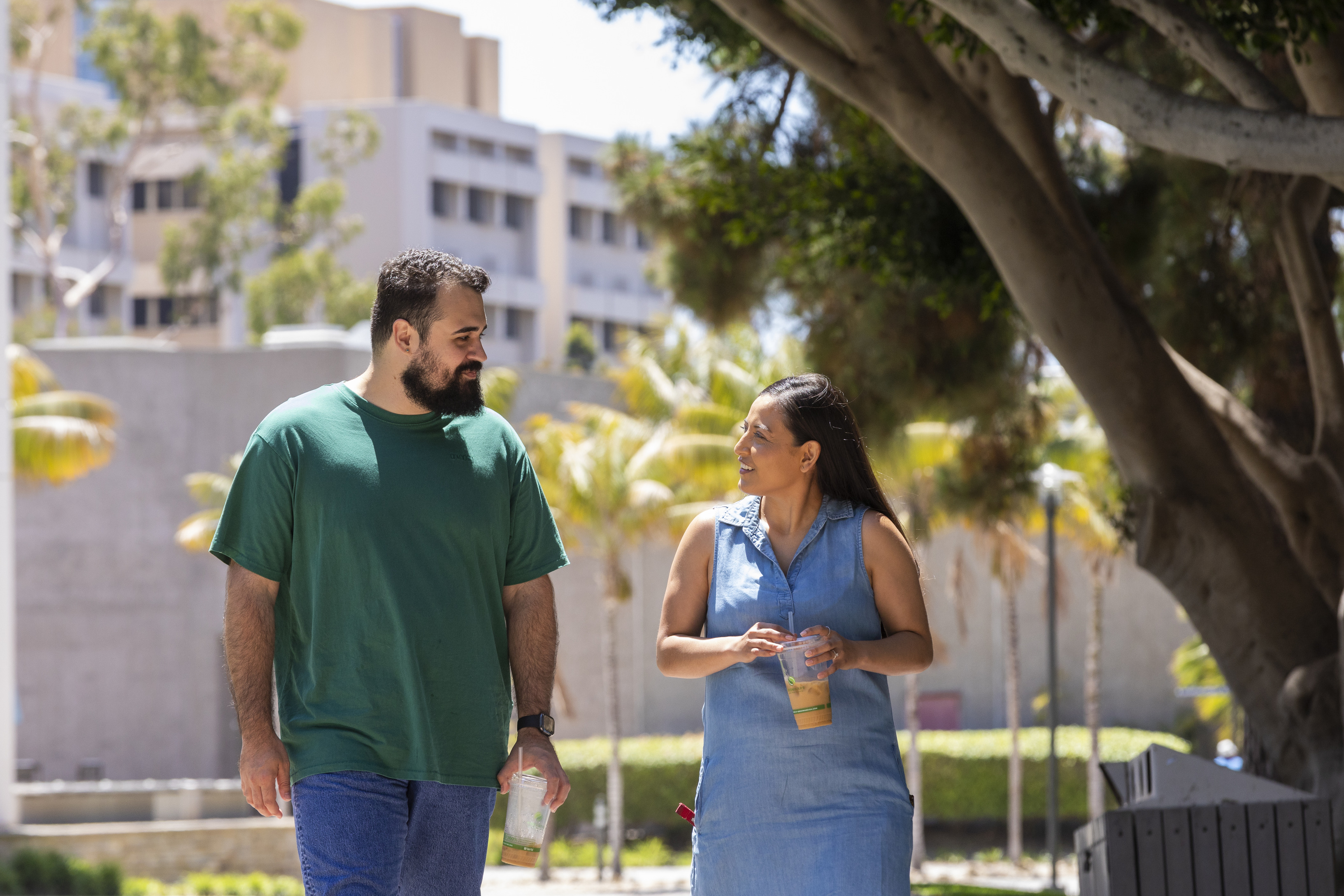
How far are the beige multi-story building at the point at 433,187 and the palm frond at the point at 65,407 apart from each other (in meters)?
26.1

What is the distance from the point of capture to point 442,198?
60469mm

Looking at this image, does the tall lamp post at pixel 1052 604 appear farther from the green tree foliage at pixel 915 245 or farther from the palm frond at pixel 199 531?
the palm frond at pixel 199 531

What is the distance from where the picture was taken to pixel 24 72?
58781 millimetres

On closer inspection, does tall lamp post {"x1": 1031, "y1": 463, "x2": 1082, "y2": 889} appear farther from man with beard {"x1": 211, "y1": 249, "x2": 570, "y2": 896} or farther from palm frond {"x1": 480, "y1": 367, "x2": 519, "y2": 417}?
man with beard {"x1": 211, "y1": 249, "x2": 570, "y2": 896}

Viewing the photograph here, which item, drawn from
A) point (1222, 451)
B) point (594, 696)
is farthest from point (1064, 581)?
point (1222, 451)

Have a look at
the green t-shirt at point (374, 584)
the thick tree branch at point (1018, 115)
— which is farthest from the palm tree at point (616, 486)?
the green t-shirt at point (374, 584)

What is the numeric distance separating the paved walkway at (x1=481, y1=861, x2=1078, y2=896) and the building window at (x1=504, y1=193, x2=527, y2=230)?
35451mm

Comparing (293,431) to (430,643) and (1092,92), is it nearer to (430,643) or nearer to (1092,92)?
(430,643)

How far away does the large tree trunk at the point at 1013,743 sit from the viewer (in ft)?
93.9

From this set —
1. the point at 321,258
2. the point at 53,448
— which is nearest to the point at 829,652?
the point at 53,448

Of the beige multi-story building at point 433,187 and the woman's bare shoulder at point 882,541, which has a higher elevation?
the beige multi-story building at point 433,187

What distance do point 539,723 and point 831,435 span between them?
100cm

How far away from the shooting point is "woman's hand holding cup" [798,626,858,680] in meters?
3.71

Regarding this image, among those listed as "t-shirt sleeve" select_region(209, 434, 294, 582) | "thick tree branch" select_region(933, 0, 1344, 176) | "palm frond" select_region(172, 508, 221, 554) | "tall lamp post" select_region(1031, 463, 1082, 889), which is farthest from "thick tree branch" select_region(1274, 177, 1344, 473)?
"palm frond" select_region(172, 508, 221, 554)
